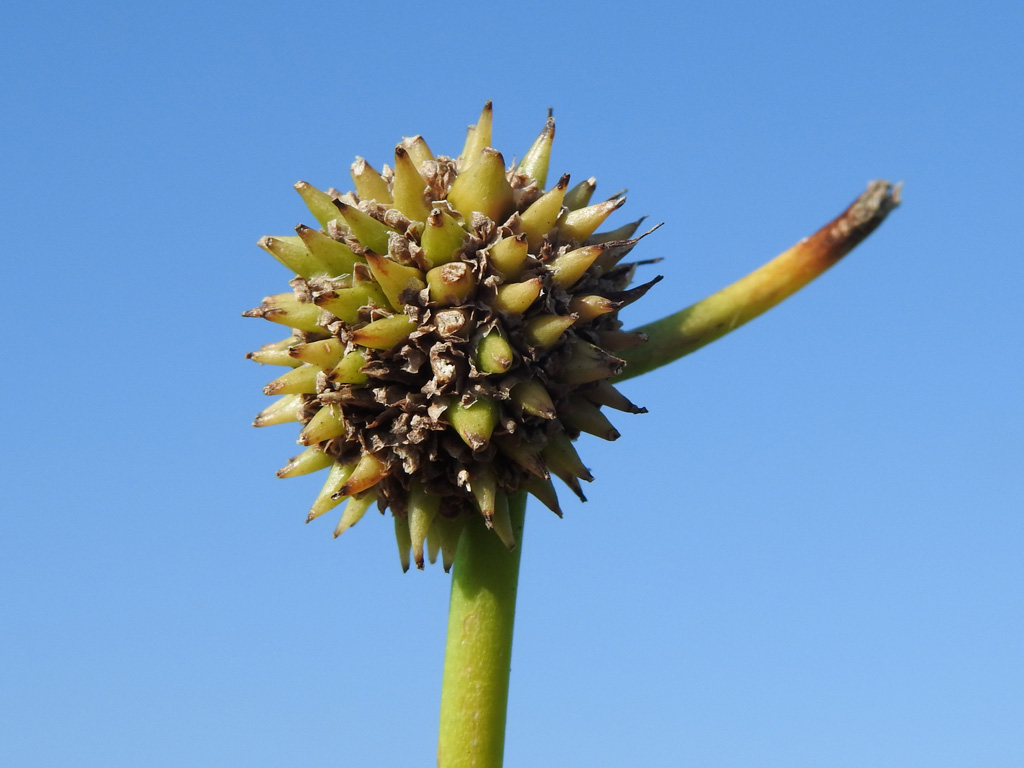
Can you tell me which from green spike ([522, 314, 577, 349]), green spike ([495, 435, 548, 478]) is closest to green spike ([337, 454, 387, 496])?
green spike ([495, 435, 548, 478])

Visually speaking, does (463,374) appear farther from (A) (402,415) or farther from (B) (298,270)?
(B) (298,270)

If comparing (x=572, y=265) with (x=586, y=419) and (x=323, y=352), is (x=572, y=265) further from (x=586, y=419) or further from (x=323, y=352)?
(x=323, y=352)

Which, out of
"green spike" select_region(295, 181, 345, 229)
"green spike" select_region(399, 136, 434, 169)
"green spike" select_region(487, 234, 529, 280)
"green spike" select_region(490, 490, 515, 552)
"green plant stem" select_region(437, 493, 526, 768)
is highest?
"green spike" select_region(399, 136, 434, 169)

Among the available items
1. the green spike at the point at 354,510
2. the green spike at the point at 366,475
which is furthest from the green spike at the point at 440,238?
the green spike at the point at 354,510

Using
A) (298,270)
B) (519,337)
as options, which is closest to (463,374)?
(519,337)

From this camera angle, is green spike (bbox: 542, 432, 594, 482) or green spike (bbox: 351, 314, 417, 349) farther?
green spike (bbox: 542, 432, 594, 482)

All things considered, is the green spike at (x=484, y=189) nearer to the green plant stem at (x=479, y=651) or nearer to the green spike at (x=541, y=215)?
the green spike at (x=541, y=215)

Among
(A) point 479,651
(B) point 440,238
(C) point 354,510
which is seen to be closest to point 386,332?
(B) point 440,238

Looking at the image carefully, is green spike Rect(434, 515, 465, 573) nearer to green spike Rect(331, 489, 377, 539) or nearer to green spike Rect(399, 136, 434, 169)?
green spike Rect(331, 489, 377, 539)
